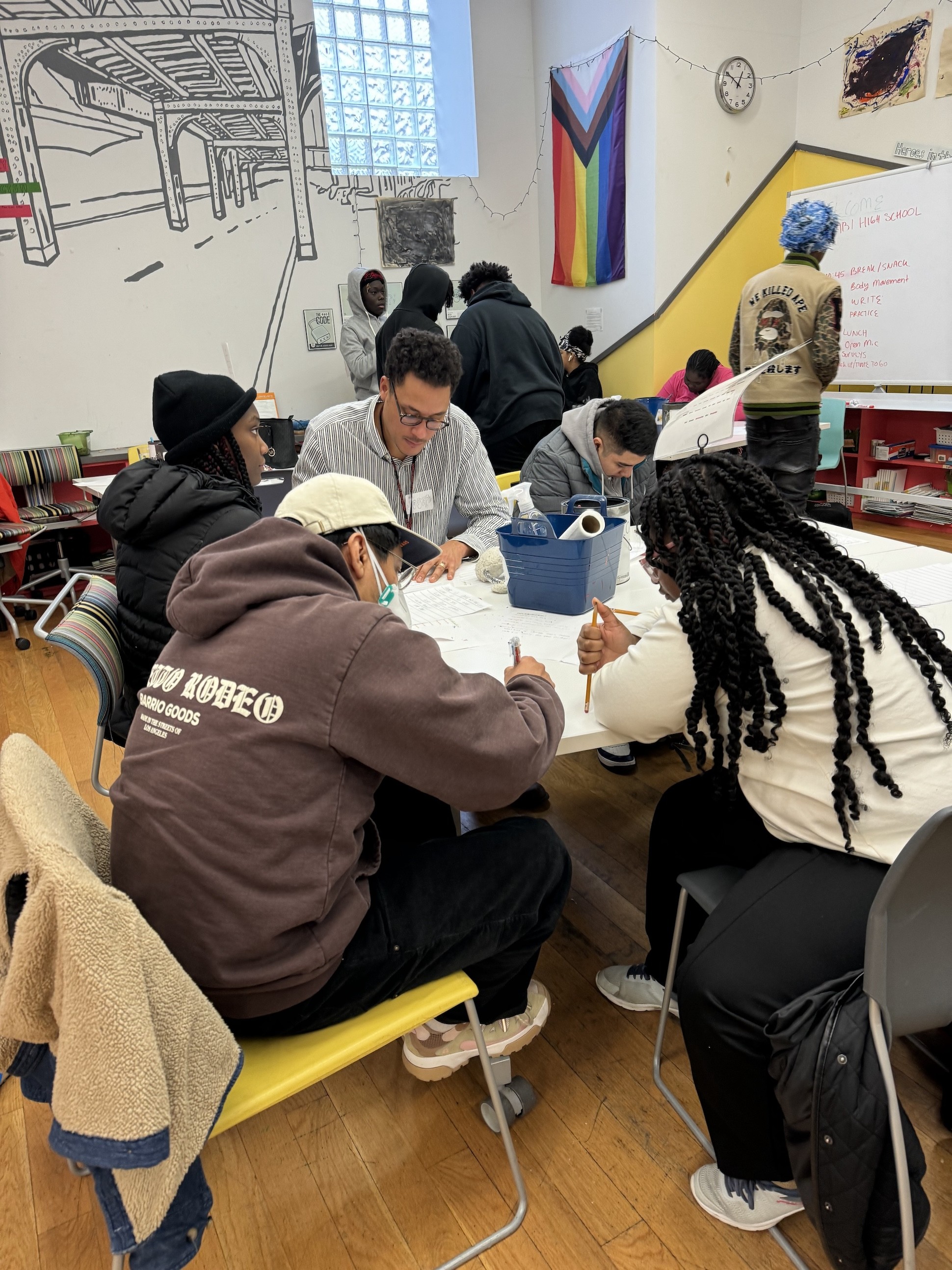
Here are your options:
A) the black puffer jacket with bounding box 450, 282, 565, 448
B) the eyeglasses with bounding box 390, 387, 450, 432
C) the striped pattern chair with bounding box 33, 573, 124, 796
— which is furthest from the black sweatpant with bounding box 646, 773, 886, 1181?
the black puffer jacket with bounding box 450, 282, 565, 448

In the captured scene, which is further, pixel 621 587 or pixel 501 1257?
pixel 621 587

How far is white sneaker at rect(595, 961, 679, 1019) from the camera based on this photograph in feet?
5.60

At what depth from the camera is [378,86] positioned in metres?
5.38

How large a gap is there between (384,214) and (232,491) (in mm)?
4365

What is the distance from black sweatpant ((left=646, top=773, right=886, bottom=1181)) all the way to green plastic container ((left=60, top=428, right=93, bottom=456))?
187 inches

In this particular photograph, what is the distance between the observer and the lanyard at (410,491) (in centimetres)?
248

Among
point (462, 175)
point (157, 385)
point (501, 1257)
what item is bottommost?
point (501, 1257)

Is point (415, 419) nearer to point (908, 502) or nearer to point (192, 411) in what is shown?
point (192, 411)

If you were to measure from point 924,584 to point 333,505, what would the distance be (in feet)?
4.45

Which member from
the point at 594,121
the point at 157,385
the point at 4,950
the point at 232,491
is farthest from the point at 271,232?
the point at 4,950

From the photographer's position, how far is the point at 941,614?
1.64 metres

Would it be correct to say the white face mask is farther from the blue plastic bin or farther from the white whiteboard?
the white whiteboard

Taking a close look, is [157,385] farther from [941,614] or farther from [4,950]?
[941,614]

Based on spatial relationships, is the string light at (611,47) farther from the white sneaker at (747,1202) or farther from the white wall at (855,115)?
the white sneaker at (747,1202)
